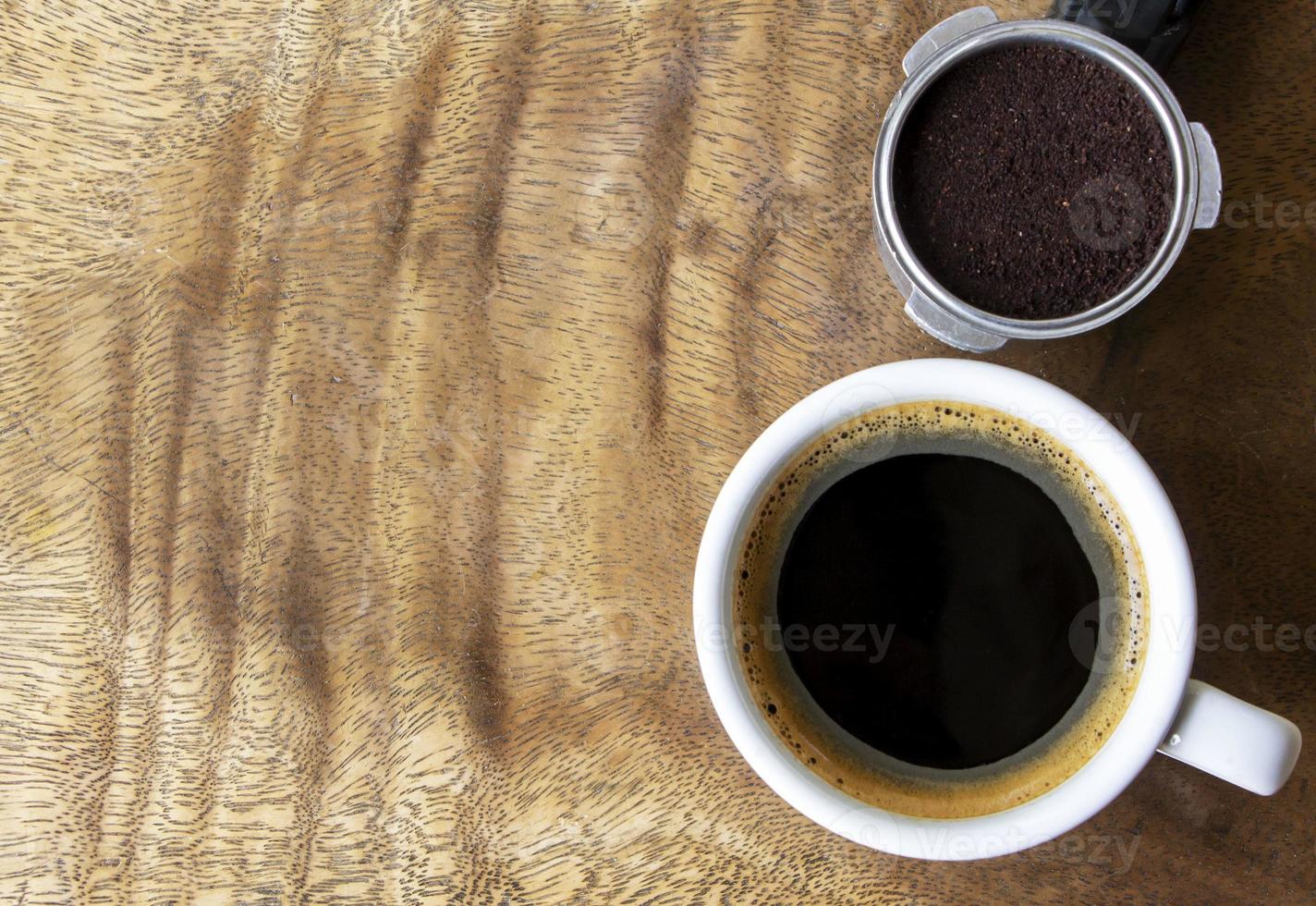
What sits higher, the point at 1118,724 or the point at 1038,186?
the point at 1038,186

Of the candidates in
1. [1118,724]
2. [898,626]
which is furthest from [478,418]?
[1118,724]

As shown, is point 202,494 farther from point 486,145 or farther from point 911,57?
point 911,57

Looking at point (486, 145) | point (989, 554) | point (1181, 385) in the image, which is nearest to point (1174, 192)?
point (1181, 385)

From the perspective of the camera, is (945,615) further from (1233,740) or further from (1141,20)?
(1141,20)

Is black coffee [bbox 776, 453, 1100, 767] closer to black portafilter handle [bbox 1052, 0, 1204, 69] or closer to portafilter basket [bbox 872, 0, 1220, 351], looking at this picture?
portafilter basket [bbox 872, 0, 1220, 351]

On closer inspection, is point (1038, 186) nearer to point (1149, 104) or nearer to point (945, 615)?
point (1149, 104)

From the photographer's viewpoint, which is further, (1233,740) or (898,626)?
(898,626)

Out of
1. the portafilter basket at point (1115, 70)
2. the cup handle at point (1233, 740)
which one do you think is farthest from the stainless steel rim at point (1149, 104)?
the cup handle at point (1233, 740)
